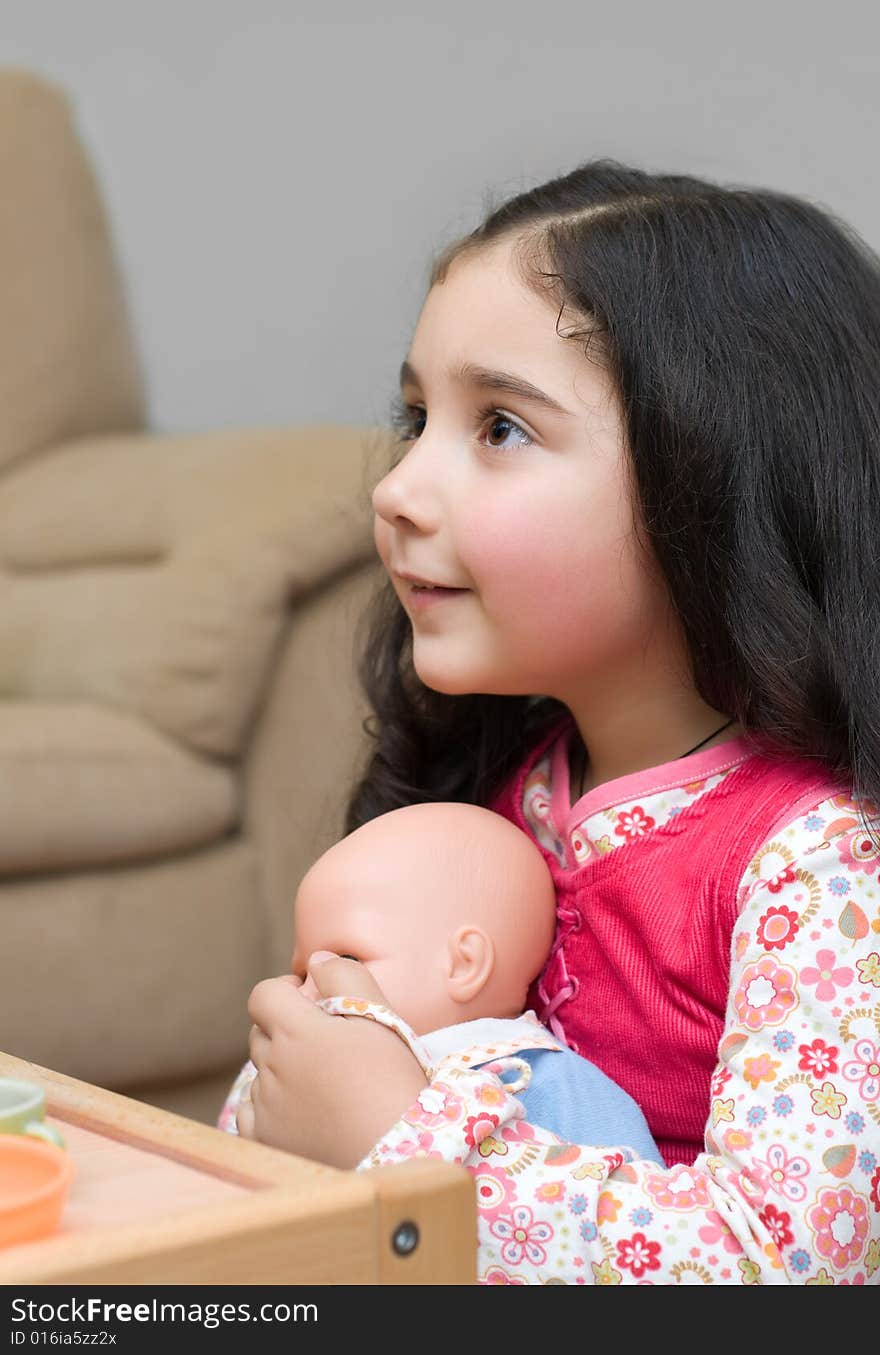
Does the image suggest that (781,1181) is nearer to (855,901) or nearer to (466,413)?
(855,901)

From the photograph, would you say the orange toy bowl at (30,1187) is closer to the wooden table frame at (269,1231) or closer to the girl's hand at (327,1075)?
the wooden table frame at (269,1231)

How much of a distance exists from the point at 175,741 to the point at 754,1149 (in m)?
1.02

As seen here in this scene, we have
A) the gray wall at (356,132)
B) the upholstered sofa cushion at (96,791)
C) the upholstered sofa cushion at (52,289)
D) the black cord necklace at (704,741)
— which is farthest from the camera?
the upholstered sofa cushion at (52,289)

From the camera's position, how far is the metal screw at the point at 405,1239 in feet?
1.89

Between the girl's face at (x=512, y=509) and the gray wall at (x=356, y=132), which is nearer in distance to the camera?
the girl's face at (x=512, y=509)

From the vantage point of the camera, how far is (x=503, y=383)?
38.9 inches

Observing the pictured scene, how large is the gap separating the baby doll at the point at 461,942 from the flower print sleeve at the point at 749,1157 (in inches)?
2.1

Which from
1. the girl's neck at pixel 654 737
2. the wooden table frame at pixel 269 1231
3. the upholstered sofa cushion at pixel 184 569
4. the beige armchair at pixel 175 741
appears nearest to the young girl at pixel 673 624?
the girl's neck at pixel 654 737

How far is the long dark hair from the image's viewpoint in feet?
3.18

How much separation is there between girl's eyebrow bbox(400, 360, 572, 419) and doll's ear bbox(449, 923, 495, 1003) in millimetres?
309

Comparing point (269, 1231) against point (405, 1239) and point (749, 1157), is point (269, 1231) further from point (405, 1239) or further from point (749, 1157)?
point (749, 1157)

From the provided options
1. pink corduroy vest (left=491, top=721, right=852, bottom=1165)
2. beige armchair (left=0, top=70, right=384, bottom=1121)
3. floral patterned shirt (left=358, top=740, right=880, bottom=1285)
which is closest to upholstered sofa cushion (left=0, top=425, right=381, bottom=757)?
beige armchair (left=0, top=70, right=384, bottom=1121)

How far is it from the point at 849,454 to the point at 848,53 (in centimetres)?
101
